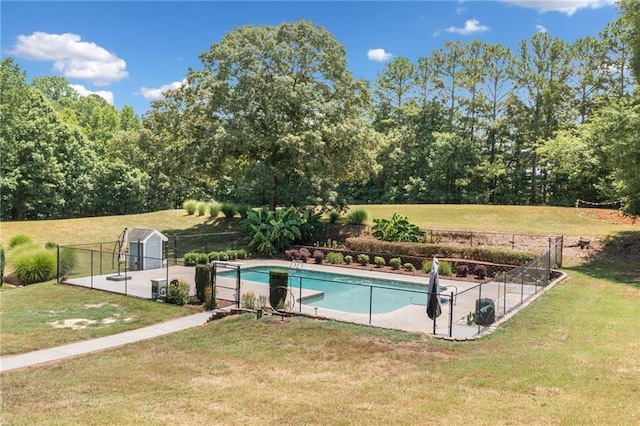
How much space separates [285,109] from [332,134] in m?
3.34

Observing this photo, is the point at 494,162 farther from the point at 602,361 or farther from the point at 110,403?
the point at 110,403

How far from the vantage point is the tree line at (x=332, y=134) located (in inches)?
1074

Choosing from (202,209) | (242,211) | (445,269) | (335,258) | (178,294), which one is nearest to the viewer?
(178,294)


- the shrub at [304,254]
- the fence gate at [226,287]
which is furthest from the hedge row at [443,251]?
the fence gate at [226,287]

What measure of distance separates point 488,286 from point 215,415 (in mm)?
14544

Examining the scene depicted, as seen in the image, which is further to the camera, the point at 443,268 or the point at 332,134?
the point at 332,134

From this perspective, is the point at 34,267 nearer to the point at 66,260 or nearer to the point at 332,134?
the point at 66,260

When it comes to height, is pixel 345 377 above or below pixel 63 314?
above

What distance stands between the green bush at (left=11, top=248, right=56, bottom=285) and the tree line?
10.6m

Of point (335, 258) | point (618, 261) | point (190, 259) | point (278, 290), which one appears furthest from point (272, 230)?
point (618, 261)

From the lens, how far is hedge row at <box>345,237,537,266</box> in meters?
21.1

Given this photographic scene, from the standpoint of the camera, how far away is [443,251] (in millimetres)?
22719

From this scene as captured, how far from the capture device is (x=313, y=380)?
8.08 m

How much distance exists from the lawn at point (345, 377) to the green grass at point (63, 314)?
897mm
